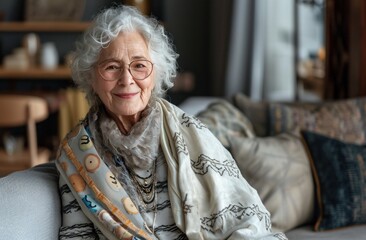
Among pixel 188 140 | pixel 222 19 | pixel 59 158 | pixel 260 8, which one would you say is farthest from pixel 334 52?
pixel 59 158

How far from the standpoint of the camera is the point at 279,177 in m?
2.40

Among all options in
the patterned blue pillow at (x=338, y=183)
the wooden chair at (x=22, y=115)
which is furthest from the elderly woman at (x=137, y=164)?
the wooden chair at (x=22, y=115)

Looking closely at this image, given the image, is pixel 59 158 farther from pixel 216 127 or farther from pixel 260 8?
pixel 260 8

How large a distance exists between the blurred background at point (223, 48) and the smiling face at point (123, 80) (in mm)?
1876

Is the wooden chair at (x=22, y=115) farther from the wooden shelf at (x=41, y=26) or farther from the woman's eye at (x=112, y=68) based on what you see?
the woman's eye at (x=112, y=68)

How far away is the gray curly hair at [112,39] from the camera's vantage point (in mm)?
1796

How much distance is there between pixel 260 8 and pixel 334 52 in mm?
800

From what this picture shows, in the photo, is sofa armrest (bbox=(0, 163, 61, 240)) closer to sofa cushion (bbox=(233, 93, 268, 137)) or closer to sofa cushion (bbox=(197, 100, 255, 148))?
sofa cushion (bbox=(197, 100, 255, 148))

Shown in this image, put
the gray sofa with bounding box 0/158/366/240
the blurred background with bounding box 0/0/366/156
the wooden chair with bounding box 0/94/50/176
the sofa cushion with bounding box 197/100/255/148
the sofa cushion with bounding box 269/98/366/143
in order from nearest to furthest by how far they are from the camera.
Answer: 1. the gray sofa with bounding box 0/158/366/240
2. the sofa cushion with bounding box 197/100/255/148
3. the sofa cushion with bounding box 269/98/366/143
4. the blurred background with bounding box 0/0/366/156
5. the wooden chair with bounding box 0/94/50/176

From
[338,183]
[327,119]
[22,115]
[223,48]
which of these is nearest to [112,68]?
[338,183]

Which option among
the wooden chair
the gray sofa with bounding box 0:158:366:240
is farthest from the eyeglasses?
the wooden chair

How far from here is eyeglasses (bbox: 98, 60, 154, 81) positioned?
180 cm

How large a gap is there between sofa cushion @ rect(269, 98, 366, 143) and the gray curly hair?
92 centimetres

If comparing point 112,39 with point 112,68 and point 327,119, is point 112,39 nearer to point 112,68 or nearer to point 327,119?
point 112,68
